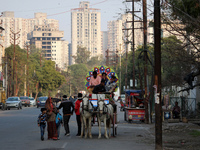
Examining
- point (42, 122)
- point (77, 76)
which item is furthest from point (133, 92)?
point (77, 76)

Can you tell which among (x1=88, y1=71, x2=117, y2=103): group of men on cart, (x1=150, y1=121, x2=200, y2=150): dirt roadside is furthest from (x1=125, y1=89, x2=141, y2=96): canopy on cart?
(x1=88, y1=71, x2=117, y2=103): group of men on cart

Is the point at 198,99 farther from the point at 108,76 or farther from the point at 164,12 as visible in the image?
the point at 164,12

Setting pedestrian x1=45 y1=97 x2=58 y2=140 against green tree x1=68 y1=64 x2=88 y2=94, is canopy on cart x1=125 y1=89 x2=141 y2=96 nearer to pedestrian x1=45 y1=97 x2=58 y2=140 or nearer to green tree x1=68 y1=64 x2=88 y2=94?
pedestrian x1=45 y1=97 x2=58 y2=140

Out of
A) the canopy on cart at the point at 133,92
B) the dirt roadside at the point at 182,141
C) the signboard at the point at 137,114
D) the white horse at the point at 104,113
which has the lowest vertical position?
the dirt roadside at the point at 182,141

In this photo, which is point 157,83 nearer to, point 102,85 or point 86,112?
point 86,112

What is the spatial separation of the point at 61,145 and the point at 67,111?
4336mm

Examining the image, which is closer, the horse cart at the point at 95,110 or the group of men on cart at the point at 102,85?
the horse cart at the point at 95,110

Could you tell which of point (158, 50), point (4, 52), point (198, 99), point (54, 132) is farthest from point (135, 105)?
point (4, 52)

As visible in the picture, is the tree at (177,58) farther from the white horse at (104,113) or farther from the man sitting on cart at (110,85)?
the white horse at (104,113)

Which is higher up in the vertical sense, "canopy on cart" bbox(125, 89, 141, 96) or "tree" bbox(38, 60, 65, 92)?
"tree" bbox(38, 60, 65, 92)

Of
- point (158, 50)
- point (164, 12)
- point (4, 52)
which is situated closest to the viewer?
point (158, 50)

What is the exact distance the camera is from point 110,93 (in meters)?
20.8

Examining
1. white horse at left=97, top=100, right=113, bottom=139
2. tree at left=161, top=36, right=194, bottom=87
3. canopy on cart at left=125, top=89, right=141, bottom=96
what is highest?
tree at left=161, top=36, right=194, bottom=87

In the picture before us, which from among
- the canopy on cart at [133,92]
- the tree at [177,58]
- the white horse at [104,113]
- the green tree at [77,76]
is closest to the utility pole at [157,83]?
the tree at [177,58]
